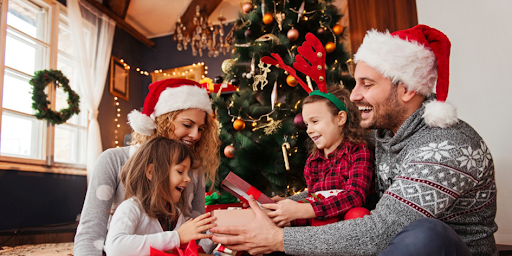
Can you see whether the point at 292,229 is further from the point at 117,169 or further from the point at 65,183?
the point at 65,183

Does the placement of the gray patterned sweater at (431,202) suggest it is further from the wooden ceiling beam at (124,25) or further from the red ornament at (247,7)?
the wooden ceiling beam at (124,25)

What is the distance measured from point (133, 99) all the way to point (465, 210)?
580 cm

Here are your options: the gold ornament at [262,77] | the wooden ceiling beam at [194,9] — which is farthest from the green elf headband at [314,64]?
the wooden ceiling beam at [194,9]

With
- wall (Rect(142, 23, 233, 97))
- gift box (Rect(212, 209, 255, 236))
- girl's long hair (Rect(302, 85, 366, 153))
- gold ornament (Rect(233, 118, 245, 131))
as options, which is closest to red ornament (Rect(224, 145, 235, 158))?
gold ornament (Rect(233, 118, 245, 131))

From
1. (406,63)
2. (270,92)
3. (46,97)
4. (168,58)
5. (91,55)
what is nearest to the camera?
(406,63)

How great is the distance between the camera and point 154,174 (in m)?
1.27

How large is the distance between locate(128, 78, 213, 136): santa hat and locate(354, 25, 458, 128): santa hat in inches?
33.1

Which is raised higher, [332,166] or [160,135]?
[160,135]

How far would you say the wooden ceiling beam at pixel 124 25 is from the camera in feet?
16.0

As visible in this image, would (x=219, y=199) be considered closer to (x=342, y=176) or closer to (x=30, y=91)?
(x=342, y=176)

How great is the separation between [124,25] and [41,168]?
2863mm

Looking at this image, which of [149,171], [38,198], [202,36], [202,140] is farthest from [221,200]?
[202,36]

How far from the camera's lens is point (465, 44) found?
5.82 ft

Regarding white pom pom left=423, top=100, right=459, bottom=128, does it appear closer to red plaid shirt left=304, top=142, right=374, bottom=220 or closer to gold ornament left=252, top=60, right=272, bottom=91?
red plaid shirt left=304, top=142, right=374, bottom=220
